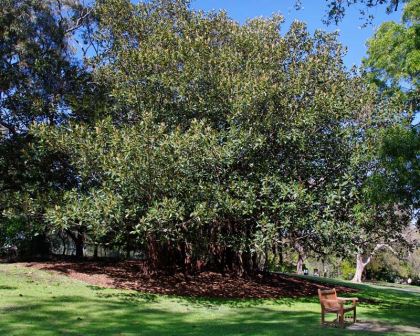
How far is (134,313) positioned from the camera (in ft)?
37.1

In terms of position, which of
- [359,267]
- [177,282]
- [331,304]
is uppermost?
[359,267]

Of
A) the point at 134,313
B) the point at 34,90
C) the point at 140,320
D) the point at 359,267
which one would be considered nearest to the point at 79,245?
the point at 34,90

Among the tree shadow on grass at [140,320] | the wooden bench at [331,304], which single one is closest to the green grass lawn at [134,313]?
the tree shadow on grass at [140,320]

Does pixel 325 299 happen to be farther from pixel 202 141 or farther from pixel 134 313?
pixel 202 141

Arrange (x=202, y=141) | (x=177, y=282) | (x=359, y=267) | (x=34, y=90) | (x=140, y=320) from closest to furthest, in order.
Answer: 1. (x=140, y=320)
2. (x=202, y=141)
3. (x=177, y=282)
4. (x=34, y=90)
5. (x=359, y=267)

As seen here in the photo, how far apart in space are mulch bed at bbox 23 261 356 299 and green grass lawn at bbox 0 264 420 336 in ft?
2.86

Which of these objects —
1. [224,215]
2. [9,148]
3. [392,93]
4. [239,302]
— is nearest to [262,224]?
[224,215]

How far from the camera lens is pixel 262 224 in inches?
535

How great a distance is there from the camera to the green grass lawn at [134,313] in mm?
9414

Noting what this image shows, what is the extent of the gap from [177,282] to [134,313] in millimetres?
5138

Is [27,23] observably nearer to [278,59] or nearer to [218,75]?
[218,75]

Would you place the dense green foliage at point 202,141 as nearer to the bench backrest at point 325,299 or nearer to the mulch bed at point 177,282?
the mulch bed at point 177,282

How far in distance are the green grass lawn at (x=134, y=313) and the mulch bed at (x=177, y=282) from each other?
870 millimetres

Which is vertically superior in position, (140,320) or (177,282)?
(177,282)
